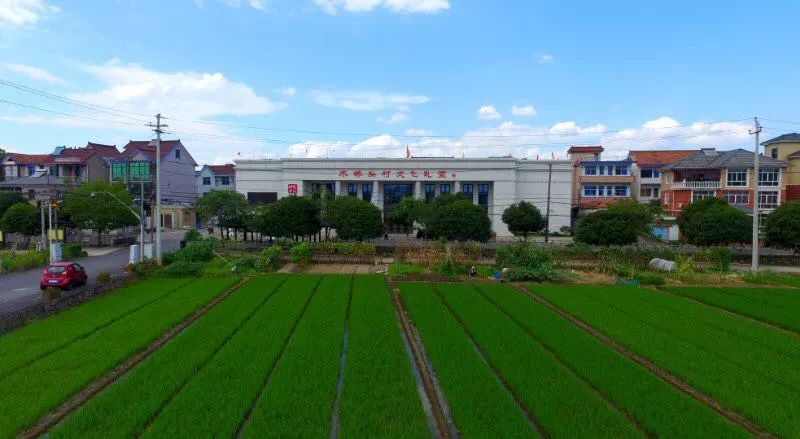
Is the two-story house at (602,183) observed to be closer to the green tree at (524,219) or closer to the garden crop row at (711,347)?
the green tree at (524,219)

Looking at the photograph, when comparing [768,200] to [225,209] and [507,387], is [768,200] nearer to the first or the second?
[507,387]

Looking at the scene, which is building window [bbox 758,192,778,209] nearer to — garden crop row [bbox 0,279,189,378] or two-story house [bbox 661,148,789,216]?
two-story house [bbox 661,148,789,216]

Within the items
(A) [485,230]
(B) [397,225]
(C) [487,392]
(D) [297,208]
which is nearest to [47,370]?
(C) [487,392]

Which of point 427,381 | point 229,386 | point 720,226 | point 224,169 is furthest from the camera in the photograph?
point 224,169

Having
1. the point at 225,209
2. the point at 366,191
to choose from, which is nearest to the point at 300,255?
the point at 225,209

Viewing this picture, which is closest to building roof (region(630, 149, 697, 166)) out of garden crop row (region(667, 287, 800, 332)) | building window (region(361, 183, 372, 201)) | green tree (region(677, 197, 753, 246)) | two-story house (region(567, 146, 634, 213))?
two-story house (region(567, 146, 634, 213))
